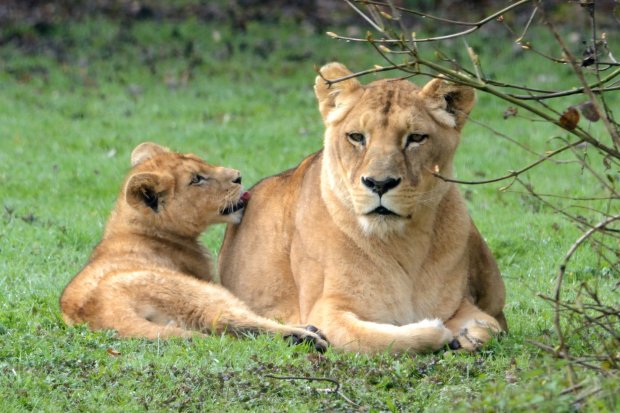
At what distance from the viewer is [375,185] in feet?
20.5

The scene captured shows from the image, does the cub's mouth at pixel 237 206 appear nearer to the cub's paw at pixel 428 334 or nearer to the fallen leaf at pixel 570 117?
the cub's paw at pixel 428 334

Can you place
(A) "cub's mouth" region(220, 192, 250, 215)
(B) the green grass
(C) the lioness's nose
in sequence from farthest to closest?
1. (A) "cub's mouth" region(220, 192, 250, 215)
2. (C) the lioness's nose
3. (B) the green grass

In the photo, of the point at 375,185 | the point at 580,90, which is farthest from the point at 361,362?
the point at 580,90

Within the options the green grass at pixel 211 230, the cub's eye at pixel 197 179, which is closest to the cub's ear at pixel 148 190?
the cub's eye at pixel 197 179

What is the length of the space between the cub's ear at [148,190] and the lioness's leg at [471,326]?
2181 millimetres

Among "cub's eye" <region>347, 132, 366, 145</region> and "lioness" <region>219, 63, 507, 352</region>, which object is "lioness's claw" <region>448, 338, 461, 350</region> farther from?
"cub's eye" <region>347, 132, 366, 145</region>

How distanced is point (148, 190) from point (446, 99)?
2189 mm

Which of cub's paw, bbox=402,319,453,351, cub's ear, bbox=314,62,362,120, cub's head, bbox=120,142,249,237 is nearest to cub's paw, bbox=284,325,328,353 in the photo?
cub's paw, bbox=402,319,453,351

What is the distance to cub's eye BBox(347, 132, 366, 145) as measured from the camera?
6.55m

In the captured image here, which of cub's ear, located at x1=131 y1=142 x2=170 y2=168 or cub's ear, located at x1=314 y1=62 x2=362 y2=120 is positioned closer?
cub's ear, located at x1=314 y1=62 x2=362 y2=120

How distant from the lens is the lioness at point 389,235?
6367 millimetres

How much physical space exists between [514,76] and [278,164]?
19.8 ft

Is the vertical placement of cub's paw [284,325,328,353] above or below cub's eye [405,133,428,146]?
below

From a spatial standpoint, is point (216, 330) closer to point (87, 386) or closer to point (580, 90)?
point (87, 386)
